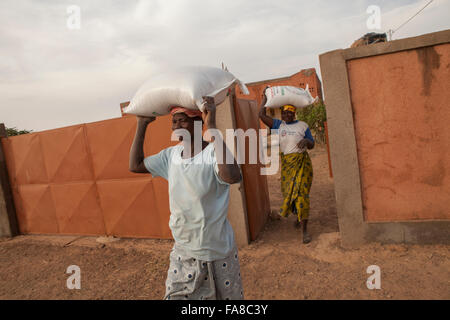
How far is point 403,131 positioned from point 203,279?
3051mm

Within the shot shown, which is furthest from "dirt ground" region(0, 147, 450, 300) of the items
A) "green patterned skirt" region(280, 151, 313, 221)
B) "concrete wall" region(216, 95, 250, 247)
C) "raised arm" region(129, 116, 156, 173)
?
"raised arm" region(129, 116, 156, 173)

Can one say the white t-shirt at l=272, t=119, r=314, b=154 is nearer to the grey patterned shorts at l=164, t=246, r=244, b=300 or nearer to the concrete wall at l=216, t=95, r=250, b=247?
the concrete wall at l=216, t=95, r=250, b=247

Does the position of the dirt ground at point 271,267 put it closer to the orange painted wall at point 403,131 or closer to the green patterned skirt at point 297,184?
the green patterned skirt at point 297,184

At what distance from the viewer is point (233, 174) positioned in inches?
59.6

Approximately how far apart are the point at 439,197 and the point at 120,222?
470cm

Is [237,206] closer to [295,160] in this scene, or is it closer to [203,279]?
[295,160]

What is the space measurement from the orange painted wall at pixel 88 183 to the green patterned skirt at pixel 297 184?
1840 mm

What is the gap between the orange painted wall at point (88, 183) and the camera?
4.73 metres

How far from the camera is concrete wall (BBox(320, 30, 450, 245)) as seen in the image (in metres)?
3.36

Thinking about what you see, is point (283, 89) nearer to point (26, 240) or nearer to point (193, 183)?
point (193, 183)

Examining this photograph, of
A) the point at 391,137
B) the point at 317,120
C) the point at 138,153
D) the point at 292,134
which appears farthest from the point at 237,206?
the point at 317,120

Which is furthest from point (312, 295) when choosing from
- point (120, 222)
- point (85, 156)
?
point (85, 156)

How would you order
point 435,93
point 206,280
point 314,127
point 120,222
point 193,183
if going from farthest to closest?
1. point 314,127
2. point 120,222
3. point 435,93
4. point 206,280
5. point 193,183

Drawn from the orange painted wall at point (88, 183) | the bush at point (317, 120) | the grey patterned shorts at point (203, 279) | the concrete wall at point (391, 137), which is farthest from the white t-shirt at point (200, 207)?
the bush at point (317, 120)
